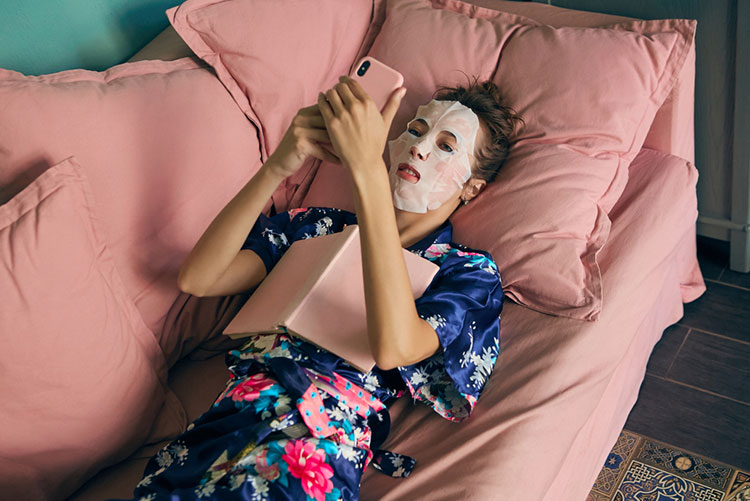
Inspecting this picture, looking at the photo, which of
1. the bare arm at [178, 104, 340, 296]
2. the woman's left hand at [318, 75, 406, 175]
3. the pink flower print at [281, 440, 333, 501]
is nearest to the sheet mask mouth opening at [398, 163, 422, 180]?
the bare arm at [178, 104, 340, 296]

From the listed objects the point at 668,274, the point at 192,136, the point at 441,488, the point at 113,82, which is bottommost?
the point at 668,274

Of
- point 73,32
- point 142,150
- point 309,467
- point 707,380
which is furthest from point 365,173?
point 707,380

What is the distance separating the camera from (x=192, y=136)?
152 cm

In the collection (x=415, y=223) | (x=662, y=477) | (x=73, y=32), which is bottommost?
(x=662, y=477)

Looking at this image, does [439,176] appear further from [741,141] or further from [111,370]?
[741,141]

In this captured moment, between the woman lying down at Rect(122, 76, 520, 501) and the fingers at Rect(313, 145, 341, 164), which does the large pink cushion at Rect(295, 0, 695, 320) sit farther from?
the fingers at Rect(313, 145, 341, 164)

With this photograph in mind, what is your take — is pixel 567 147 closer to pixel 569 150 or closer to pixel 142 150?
pixel 569 150

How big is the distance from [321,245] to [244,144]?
435 mm

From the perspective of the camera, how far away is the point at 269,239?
1479 millimetres

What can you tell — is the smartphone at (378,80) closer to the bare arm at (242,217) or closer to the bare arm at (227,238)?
the bare arm at (242,217)

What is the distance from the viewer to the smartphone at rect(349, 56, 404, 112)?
131 centimetres

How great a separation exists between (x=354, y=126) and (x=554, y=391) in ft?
2.16

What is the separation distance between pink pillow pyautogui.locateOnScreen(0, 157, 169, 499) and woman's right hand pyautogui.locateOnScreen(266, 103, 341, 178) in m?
0.41

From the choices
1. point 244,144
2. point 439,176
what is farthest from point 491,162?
point 244,144
